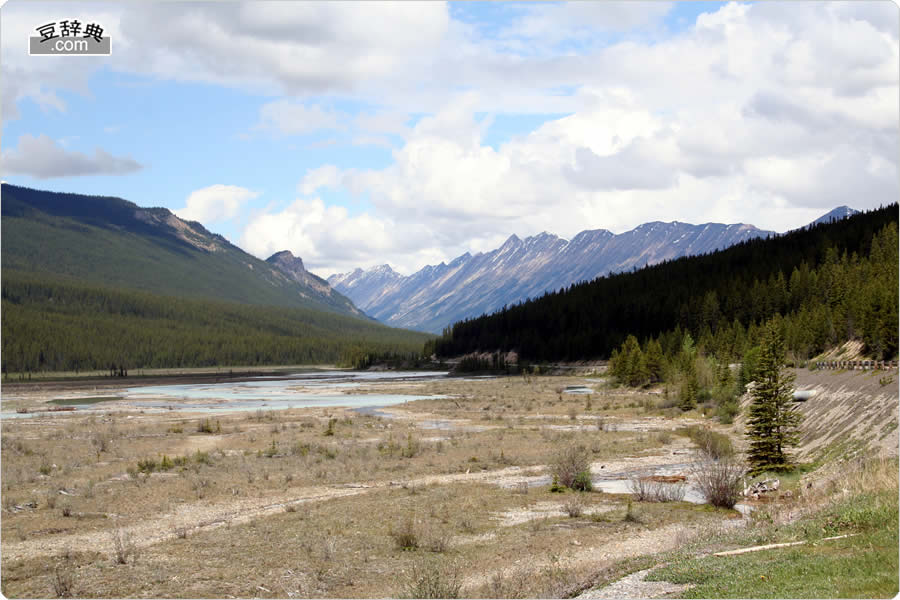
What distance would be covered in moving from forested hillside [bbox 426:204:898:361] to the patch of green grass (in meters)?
50.5

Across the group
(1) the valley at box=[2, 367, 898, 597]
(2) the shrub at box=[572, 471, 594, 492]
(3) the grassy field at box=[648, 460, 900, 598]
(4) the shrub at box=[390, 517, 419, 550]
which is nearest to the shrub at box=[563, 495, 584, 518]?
(1) the valley at box=[2, 367, 898, 597]

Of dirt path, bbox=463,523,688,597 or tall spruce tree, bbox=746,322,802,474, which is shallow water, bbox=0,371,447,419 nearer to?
tall spruce tree, bbox=746,322,802,474

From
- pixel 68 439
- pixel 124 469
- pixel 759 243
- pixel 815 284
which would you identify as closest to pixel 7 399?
pixel 68 439

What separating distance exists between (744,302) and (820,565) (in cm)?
12860

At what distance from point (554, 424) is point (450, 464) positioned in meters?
21.2

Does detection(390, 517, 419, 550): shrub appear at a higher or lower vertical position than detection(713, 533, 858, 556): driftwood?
lower

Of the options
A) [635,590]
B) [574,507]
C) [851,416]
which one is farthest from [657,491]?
[635,590]

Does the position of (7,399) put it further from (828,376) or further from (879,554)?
(879,554)

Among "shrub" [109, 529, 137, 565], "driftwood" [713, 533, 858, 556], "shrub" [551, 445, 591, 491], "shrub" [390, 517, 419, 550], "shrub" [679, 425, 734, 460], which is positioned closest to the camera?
"driftwood" [713, 533, 858, 556]

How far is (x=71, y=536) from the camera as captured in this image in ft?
77.2

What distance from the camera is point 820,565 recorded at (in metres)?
13.0

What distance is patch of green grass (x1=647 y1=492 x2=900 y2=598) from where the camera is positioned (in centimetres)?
1179

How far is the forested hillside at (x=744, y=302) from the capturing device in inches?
3263

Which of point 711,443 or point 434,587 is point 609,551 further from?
point 711,443
